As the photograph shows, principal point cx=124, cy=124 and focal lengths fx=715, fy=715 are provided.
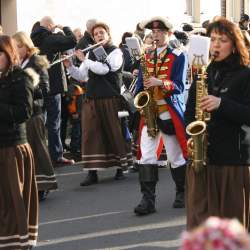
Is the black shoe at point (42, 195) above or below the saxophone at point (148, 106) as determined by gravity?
below

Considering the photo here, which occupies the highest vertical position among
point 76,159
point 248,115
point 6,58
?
point 6,58

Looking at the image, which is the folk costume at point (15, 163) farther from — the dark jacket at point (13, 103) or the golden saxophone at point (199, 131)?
the golden saxophone at point (199, 131)

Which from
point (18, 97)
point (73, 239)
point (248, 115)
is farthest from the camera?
point (73, 239)

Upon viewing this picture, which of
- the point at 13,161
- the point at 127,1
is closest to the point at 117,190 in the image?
the point at 13,161

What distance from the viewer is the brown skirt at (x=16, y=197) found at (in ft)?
15.6

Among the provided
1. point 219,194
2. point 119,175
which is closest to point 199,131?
point 219,194

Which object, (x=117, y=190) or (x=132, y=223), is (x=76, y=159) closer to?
(x=117, y=190)

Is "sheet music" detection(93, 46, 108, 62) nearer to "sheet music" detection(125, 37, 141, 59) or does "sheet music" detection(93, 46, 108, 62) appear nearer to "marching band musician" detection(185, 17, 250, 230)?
"sheet music" detection(125, 37, 141, 59)

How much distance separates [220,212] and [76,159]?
597 centimetres

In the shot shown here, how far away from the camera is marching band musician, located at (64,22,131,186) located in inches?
314

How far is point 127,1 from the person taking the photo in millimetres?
16625

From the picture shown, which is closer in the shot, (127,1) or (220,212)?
(220,212)

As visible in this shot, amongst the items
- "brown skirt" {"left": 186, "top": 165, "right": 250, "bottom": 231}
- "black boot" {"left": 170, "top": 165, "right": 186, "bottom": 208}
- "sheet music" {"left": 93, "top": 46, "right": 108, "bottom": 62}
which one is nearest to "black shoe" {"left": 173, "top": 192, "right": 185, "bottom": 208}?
"black boot" {"left": 170, "top": 165, "right": 186, "bottom": 208}

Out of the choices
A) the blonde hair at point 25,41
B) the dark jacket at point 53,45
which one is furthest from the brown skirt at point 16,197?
the dark jacket at point 53,45
